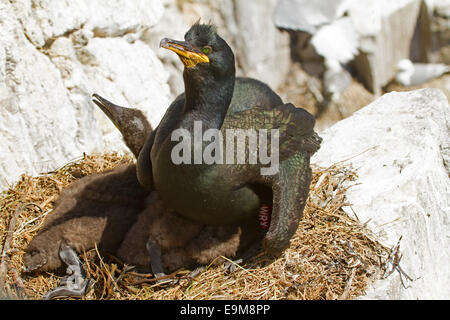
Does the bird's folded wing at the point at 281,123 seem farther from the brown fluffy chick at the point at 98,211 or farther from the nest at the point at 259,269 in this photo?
the brown fluffy chick at the point at 98,211

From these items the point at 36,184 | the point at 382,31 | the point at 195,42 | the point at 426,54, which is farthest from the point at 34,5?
the point at 426,54

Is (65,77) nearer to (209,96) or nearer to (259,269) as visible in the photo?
(209,96)

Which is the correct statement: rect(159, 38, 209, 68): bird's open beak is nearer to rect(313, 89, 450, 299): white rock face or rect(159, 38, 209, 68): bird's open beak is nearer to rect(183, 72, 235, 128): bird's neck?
rect(183, 72, 235, 128): bird's neck

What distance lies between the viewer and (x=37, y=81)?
4.10m

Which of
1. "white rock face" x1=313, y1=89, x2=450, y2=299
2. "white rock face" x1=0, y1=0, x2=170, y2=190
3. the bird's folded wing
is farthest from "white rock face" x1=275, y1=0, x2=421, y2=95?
the bird's folded wing

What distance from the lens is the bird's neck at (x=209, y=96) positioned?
305 cm

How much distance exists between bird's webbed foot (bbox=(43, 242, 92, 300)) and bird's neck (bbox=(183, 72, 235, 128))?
50.5 inches

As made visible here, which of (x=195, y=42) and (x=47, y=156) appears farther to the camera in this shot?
(x=47, y=156)

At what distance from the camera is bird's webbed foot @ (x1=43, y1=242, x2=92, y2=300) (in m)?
3.28

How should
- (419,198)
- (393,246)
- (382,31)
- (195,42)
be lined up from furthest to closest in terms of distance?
(382,31) → (419,198) → (393,246) → (195,42)

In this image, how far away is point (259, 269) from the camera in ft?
11.2

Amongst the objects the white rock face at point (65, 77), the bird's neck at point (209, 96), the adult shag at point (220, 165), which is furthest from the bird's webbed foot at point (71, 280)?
the bird's neck at point (209, 96)

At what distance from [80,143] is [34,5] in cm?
120

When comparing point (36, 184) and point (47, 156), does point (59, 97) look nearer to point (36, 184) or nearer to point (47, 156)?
point (47, 156)
